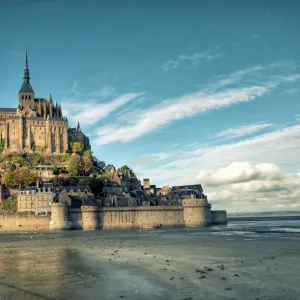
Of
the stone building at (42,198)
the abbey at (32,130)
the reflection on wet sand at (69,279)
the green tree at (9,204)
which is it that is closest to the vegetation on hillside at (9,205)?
the green tree at (9,204)

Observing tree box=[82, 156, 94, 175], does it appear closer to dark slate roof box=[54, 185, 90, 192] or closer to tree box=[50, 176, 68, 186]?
tree box=[50, 176, 68, 186]

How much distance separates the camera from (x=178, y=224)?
87.6 m

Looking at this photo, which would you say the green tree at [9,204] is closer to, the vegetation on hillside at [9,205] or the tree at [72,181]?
the vegetation on hillside at [9,205]

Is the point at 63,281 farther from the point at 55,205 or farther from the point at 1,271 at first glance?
the point at 55,205

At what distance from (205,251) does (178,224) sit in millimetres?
45763

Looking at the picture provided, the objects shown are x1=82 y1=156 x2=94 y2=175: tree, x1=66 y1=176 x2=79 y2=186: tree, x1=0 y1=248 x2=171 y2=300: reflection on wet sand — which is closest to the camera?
x1=0 y1=248 x2=171 y2=300: reflection on wet sand

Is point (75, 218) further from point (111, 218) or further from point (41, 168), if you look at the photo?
point (41, 168)

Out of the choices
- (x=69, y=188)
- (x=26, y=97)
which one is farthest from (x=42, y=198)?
(x=26, y=97)

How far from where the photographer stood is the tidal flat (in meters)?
22.7

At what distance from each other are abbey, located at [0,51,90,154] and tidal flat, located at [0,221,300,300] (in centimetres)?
6969

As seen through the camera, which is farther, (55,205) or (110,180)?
(110,180)

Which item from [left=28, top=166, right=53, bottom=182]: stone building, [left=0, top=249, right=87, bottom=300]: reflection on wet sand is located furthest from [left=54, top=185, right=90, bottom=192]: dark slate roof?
[left=0, top=249, right=87, bottom=300]: reflection on wet sand

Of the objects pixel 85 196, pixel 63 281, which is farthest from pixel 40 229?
pixel 63 281

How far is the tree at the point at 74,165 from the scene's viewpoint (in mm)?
101562
